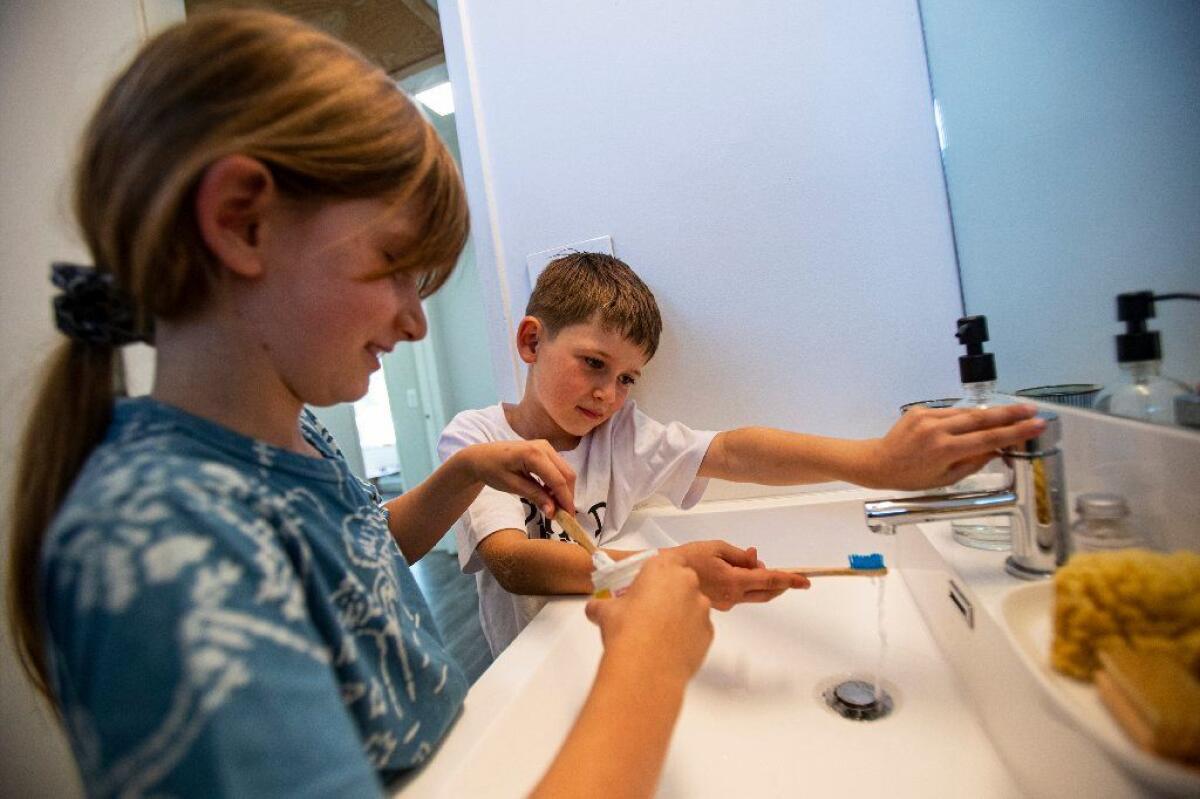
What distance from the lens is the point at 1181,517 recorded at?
1.05 ft

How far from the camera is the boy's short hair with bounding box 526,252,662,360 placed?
2.42 ft

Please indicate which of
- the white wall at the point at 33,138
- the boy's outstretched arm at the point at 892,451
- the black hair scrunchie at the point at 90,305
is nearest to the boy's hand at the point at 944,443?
the boy's outstretched arm at the point at 892,451

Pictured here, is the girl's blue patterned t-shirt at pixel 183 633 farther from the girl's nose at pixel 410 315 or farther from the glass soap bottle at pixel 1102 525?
the glass soap bottle at pixel 1102 525

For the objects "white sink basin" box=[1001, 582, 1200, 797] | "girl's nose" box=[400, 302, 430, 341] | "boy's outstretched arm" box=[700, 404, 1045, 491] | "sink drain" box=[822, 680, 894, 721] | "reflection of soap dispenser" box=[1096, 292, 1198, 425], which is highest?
"girl's nose" box=[400, 302, 430, 341]

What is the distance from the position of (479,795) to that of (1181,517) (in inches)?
17.8

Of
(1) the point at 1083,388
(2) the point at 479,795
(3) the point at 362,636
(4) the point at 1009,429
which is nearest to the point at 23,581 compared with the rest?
(3) the point at 362,636

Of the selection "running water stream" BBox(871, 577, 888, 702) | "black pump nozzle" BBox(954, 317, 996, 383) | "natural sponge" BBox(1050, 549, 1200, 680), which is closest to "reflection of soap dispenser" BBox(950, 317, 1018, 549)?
"black pump nozzle" BBox(954, 317, 996, 383)

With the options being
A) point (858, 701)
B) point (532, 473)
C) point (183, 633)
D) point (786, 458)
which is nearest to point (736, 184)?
point (786, 458)

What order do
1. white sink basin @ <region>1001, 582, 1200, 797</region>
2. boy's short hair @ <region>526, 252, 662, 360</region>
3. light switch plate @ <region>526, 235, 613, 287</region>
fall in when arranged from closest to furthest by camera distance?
1. white sink basin @ <region>1001, 582, 1200, 797</region>
2. boy's short hair @ <region>526, 252, 662, 360</region>
3. light switch plate @ <region>526, 235, 613, 287</region>

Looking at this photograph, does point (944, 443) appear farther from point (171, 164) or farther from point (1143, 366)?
point (171, 164)

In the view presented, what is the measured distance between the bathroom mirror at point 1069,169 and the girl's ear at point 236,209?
1.73ft

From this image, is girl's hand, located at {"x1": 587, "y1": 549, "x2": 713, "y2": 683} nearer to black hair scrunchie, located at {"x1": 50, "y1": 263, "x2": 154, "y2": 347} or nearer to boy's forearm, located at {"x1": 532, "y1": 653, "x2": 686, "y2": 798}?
boy's forearm, located at {"x1": 532, "y1": 653, "x2": 686, "y2": 798}

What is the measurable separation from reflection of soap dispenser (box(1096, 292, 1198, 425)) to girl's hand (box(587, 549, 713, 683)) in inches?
12.3

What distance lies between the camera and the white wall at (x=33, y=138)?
0.90 metres
